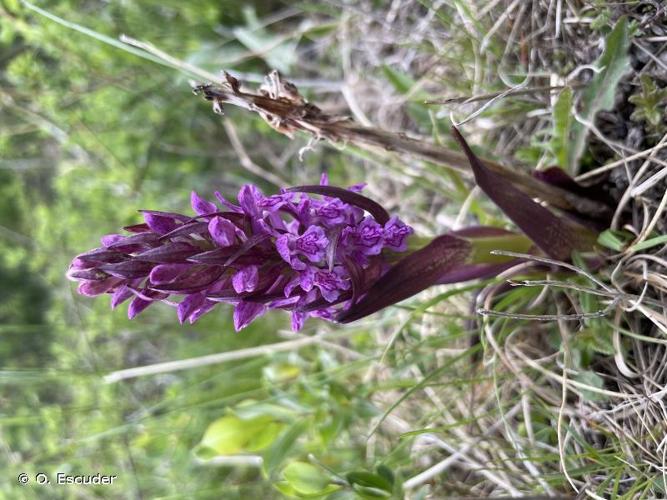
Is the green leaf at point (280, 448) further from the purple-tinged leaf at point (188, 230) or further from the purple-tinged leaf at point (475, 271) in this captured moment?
the purple-tinged leaf at point (188, 230)

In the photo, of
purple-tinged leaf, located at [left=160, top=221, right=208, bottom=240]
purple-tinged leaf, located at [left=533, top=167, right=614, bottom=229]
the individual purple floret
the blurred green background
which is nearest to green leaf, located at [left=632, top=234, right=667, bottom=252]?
purple-tinged leaf, located at [left=533, top=167, right=614, bottom=229]

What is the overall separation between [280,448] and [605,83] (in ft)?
3.50

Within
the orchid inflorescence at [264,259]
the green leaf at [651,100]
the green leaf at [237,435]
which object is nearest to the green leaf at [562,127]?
the green leaf at [651,100]

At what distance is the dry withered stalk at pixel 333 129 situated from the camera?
41.3 inches

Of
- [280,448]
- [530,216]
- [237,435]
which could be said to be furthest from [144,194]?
[530,216]

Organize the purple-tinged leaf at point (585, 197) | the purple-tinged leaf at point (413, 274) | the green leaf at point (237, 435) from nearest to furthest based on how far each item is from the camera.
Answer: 1. the purple-tinged leaf at point (413, 274)
2. the purple-tinged leaf at point (585, 197)
3. the green leaf at point (237, 435)

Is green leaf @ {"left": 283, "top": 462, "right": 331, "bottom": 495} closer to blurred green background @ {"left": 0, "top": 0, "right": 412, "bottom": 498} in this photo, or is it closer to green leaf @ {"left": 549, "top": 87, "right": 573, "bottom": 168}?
blurred green background @ {"left": 0, "top": 0, "right": 412, "bottom": 498}

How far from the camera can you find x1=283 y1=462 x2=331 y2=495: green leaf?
4.19 feet

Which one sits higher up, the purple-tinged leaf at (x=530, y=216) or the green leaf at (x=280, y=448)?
the purple-tinged leaf at (x=530, y=216)

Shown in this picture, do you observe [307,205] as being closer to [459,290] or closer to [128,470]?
[459,290]

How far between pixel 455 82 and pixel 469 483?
3.30 feet

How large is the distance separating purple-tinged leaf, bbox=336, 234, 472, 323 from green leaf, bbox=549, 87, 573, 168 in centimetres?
32

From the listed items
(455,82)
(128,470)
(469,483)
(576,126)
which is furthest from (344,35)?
(128,470)

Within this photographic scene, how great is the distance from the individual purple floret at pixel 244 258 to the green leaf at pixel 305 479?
495 millimetres
